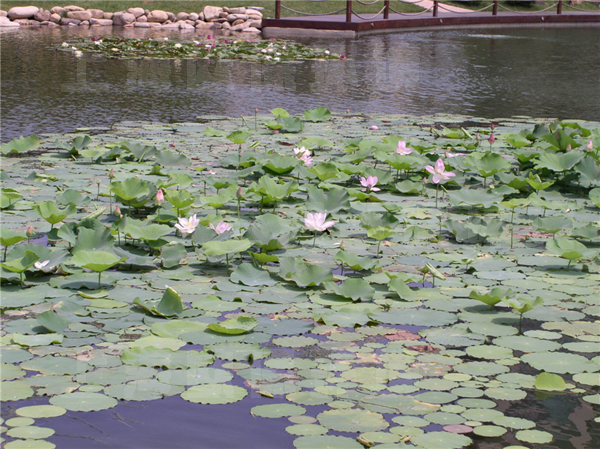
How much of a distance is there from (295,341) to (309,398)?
37cm

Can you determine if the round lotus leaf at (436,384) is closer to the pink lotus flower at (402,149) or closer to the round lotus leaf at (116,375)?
the round lotus leaf at (116,375)

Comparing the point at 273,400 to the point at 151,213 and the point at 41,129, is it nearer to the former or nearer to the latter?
the point at 151,213

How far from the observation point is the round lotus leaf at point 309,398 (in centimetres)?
203

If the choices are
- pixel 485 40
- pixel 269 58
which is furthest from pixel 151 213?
pixel 485 40

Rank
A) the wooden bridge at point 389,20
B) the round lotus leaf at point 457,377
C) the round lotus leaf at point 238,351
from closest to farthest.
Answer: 1. the round lotus leaf at point 457,377
2. the round lotus leaf at point 238,351
3. the wooden bridge at point 389,20

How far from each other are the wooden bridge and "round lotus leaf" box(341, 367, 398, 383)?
1621 cm

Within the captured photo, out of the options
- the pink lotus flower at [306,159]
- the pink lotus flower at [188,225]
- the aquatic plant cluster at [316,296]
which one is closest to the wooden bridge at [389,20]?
the pink lotus flower at [306,159]

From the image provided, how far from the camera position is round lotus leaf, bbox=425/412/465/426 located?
194cm

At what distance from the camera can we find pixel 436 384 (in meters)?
2.14

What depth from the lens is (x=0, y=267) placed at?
110 inches

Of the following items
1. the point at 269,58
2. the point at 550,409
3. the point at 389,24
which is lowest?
the point at 550,409

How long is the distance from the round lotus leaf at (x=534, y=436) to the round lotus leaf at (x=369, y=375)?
419 mm

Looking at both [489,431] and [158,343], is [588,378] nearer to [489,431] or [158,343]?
[489,431]

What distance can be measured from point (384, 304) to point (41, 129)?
14.5ft
